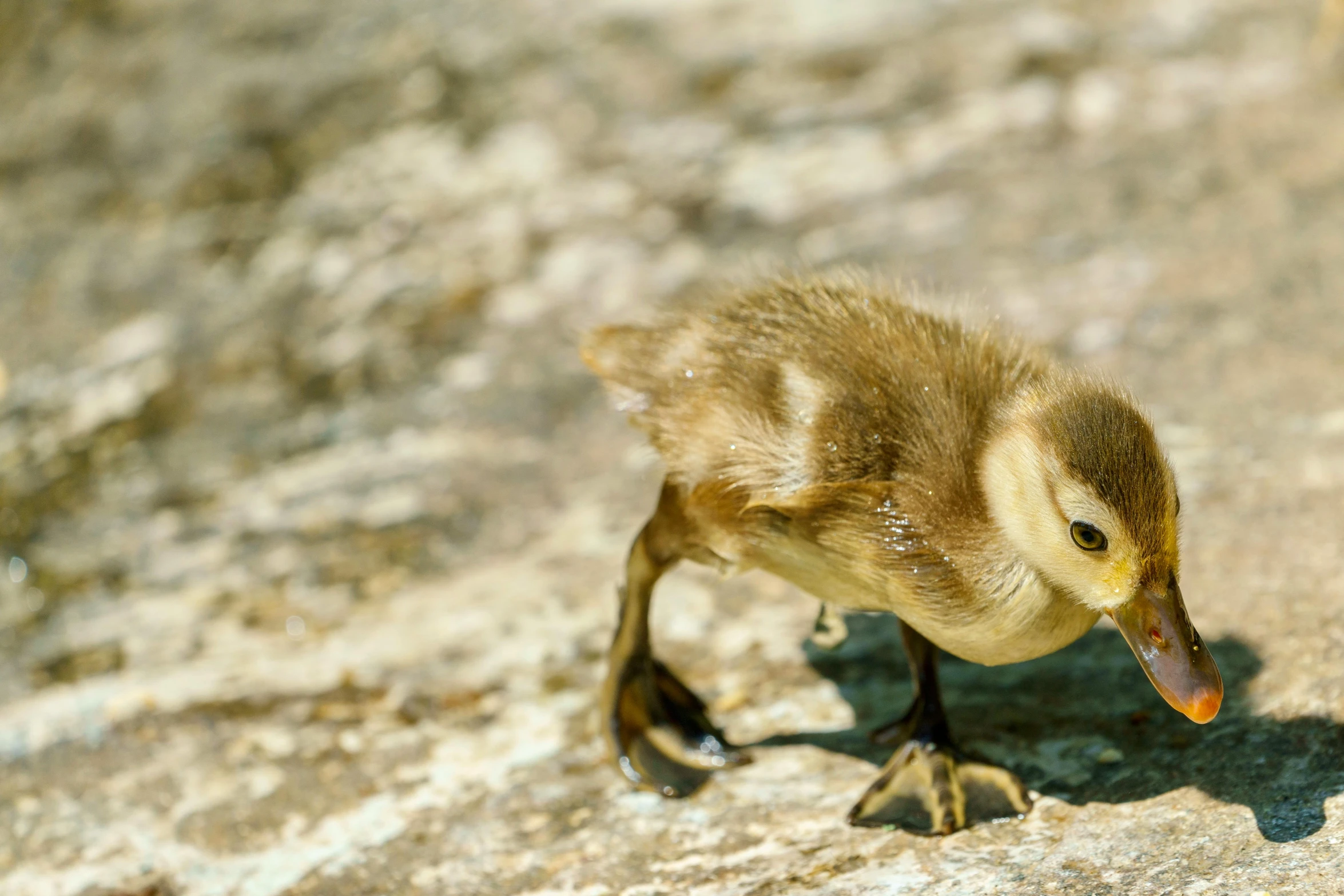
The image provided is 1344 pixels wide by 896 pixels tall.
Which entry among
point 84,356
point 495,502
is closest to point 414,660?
point 495,502

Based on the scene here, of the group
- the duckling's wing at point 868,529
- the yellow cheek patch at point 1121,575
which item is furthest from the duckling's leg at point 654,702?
the yellow cheek patch at point 1121,575

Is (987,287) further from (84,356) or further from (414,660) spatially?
(84,356)

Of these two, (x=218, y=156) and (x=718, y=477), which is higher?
(x=218, y=156)

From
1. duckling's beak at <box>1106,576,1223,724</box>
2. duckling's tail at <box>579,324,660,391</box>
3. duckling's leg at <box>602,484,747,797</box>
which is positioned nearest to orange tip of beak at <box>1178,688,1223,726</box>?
duckling's beak at <box>1106,576,1223,724</box>

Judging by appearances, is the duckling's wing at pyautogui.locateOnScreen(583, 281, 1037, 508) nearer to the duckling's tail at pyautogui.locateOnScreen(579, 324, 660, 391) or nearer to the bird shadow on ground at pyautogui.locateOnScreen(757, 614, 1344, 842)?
the duckling's tail at pyautogui.locateOnScreen(579, 324, 660, 391)

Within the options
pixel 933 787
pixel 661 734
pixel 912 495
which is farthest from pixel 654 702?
pixel 912 495

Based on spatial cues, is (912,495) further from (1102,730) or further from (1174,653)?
(1102,730)
